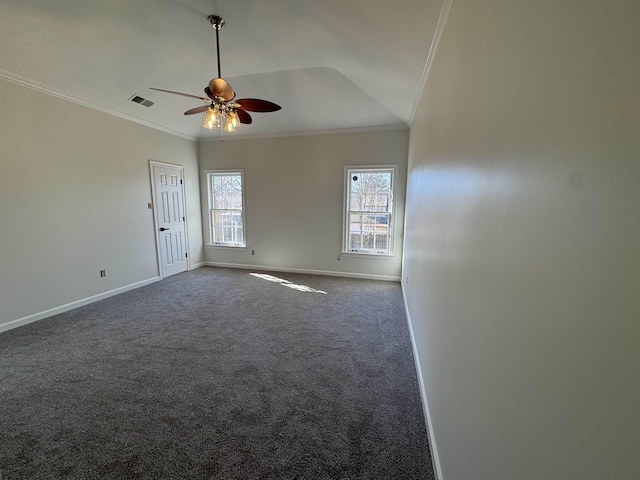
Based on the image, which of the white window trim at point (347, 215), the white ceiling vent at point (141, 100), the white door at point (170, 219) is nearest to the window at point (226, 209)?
the white door at point (170, 219)

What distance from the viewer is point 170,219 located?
5.18 metres

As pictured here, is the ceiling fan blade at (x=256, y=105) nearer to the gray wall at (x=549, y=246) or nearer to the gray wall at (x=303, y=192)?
the gray wall at (x=549, y=246)

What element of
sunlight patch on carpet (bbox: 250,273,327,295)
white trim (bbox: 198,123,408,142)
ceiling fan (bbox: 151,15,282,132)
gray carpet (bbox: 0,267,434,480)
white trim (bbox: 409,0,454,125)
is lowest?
gray carpet (bbox: 0,267,434,480)

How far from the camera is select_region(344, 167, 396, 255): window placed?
16.2ft

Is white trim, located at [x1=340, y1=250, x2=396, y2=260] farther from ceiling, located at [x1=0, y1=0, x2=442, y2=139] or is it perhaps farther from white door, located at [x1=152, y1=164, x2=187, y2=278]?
white door, located at [x1=152, y1=164, x2=187, y2=278]

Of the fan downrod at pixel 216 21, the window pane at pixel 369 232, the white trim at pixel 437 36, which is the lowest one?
the window pane at pixel 369 232

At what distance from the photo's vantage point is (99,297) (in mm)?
3992

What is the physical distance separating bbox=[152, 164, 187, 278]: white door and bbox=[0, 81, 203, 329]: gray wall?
0.18 metres

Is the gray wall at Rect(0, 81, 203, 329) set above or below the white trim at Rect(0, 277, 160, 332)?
above

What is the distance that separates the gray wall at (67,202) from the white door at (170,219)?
18 cm

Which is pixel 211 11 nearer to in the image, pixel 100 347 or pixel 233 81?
pixel 233 81

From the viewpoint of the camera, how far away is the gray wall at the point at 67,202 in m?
3.04

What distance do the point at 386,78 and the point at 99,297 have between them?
16.1 ft

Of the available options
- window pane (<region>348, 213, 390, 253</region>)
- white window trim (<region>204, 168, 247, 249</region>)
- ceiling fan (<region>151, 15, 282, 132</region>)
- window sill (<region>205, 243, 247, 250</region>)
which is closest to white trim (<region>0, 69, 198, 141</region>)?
white window trim (<region>204, 168, 247, 249</region>)
